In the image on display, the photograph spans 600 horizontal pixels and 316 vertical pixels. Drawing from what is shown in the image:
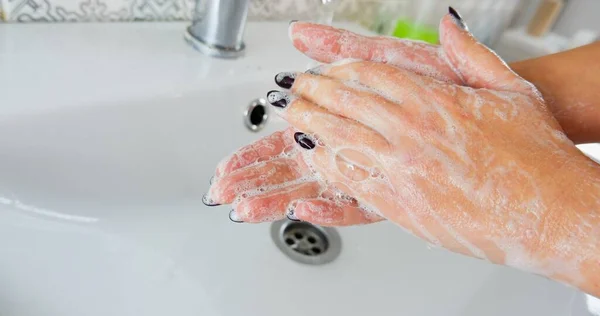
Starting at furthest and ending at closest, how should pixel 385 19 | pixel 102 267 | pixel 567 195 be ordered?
pixel 385 19 → pixel 102 267 → pixel 567 195

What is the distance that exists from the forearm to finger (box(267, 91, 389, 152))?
0.78 feet

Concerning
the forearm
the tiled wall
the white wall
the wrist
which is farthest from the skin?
the white wall

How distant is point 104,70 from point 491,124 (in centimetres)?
37

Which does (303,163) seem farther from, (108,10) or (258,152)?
(108,10)

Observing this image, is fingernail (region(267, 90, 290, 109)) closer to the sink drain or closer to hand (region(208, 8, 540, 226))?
hand (region(208, 8, 540, 226))

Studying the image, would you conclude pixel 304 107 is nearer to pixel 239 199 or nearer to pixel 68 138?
pixel 239 199

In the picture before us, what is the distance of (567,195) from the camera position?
0.36 m

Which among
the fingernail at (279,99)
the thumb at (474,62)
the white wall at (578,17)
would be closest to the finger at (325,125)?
the fingernail at (279,99)

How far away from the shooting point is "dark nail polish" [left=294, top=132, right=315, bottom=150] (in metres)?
0.40

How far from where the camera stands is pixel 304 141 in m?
Result: 0.41

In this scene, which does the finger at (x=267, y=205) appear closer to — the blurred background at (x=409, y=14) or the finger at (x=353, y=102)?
the finger at (x=353, y=102)

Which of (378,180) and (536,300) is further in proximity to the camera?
(536,300)

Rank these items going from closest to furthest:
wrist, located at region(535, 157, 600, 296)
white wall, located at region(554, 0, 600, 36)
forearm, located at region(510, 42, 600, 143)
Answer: wrist, located at region(535, 157, 600, 296), forearm, located at region(510, 42, 600, 143), white wall, located at region(554, 0, 600, 36)

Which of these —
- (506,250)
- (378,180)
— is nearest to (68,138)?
(378,180)
